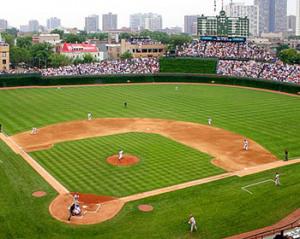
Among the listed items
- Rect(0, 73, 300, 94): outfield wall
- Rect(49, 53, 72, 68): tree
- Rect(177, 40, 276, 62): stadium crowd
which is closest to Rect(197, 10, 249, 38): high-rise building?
Rect(177, 40, 276, 62): stadium crowd

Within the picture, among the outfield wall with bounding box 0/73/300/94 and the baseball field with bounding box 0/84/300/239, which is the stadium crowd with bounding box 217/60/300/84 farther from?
the baseball field with bounding box 0/84/300/239

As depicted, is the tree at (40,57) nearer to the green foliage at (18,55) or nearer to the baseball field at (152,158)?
the green foliage at (18,55)

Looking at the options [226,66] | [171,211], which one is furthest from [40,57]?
→ [171,211]

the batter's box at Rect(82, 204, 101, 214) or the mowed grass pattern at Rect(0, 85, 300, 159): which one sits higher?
the mowed grass pattern at Rect(0, 85, 300, 159)

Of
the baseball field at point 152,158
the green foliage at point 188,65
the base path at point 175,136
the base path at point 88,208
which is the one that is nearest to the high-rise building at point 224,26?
the green foliage at point 188,65

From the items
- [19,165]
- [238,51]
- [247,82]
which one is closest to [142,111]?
[19,165]

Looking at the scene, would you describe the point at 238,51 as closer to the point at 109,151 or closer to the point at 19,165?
the point at 109,151
